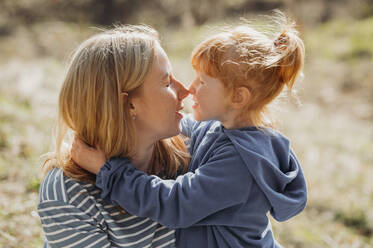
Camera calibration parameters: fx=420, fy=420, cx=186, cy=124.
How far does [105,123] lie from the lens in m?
1.76

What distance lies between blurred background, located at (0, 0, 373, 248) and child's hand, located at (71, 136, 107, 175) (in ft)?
1.33

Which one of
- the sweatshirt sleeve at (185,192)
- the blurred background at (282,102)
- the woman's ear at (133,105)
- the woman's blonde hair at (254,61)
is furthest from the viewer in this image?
the blurred background at (282,102)

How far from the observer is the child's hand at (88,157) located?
1.76 m

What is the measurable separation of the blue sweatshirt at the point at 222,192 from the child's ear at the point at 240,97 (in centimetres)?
11

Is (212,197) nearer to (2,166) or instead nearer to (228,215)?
(228,215)

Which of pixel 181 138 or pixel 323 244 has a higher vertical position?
pixel 181 138

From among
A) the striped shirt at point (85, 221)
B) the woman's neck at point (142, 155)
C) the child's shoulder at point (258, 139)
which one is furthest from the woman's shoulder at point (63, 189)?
the child's shoulder at point (258, 139)

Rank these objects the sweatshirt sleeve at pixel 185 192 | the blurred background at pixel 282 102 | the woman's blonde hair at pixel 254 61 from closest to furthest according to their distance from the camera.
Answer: the sweatshirt sleeve at pixel 185 192 → the woman's blonde hair at pixel 254 61 → the blurred background at pixel 282 102

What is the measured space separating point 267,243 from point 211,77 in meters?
0.78

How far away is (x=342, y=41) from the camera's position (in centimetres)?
1120

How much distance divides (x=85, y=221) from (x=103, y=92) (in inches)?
20.7

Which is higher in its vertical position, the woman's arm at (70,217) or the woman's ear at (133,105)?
the woman's ear at (133,105)

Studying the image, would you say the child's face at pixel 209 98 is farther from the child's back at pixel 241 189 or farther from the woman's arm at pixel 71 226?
the woman's arm at pixel 71 226

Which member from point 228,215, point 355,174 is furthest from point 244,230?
point 355,174
